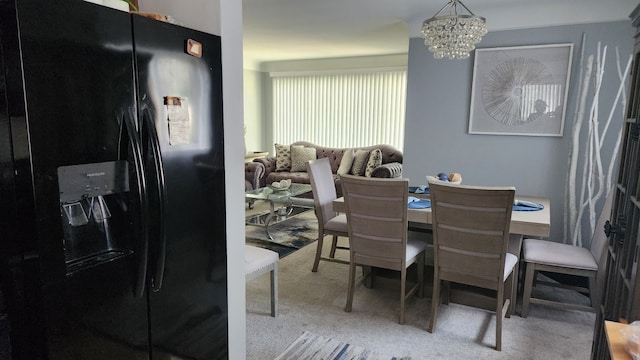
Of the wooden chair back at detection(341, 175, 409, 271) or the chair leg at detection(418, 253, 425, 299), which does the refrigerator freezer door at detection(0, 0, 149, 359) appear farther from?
the chair leg at detection(418, 253, 425, 299)

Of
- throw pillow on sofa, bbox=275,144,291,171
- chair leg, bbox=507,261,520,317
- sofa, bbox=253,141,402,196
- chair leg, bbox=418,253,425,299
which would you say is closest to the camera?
chair leg, bbox=507,261,520,317

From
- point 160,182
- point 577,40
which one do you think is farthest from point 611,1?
point 160,182

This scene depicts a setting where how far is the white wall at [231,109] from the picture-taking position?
63.4 inches

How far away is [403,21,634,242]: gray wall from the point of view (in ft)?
11.1

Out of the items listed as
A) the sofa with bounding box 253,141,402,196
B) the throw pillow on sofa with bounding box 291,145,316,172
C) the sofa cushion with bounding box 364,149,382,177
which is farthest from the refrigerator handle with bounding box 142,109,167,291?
the throw pillow on sofa with bounding box 291,145,316,172

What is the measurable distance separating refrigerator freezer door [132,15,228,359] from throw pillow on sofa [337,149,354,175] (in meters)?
4.47

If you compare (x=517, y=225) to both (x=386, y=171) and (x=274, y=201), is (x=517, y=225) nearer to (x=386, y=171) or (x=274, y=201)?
(x=274, y=201)

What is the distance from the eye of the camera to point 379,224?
2547 millimetres

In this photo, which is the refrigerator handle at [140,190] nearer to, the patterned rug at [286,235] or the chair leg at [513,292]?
the chair leg at [513,292]

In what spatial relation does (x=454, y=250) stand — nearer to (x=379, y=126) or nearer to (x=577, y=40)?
(x=577, y=40)

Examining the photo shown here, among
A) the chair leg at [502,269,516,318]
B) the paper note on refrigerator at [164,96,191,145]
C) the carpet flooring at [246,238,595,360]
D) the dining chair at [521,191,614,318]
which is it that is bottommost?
the carpet flooring at [246,238,595,360]

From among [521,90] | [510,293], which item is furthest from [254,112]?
[510,293]

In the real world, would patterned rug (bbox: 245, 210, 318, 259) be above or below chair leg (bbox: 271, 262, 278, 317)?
below

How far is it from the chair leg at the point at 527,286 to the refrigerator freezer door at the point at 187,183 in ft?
6.63
